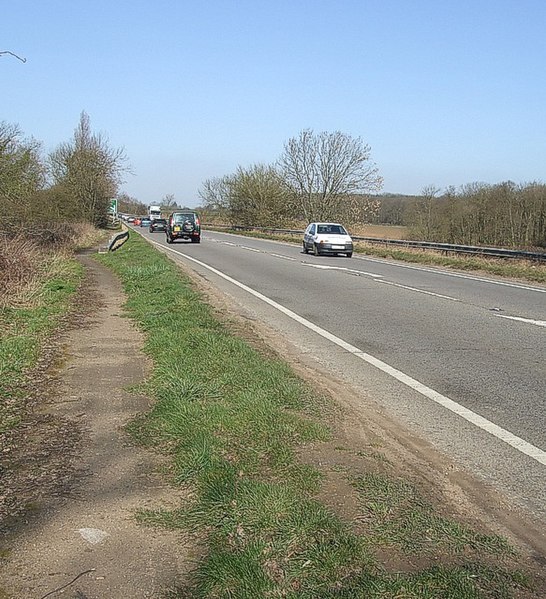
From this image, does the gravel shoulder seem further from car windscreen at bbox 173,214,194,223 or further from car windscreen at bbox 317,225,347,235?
car windscreen at bbox 173,214,194,223

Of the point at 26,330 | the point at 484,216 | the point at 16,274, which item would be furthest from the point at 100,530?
the point at 484,216

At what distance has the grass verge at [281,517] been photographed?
3037 millimetres

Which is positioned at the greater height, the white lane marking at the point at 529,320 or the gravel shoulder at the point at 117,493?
the gravel shoulder at the point at 117,493

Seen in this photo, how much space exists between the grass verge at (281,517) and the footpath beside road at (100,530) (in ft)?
0.50

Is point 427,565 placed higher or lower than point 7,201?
lower

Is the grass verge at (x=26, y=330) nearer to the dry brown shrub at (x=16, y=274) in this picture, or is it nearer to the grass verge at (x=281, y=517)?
the dry brown shrub at (x=16, y=274)

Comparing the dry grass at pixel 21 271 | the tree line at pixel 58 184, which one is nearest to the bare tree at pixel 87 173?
the tree line at pixel 58 184

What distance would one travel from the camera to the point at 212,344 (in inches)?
322

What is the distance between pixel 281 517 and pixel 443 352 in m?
5.72

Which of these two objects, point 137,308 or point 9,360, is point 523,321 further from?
point 9,360

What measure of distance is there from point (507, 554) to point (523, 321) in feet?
29.2

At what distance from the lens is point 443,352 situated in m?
8.84

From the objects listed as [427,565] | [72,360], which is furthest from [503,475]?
[72,360]

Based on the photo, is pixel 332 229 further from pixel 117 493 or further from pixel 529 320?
pixel 117 493
